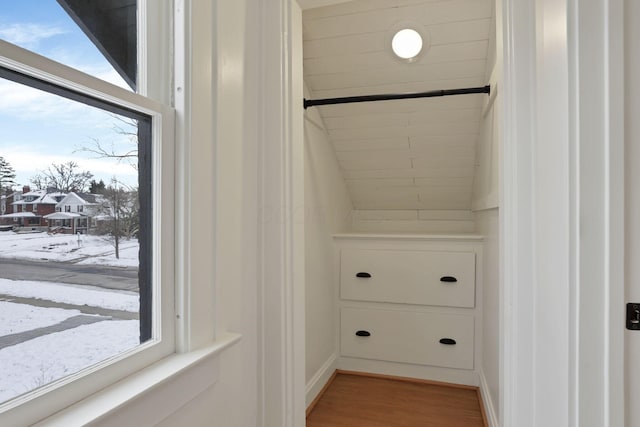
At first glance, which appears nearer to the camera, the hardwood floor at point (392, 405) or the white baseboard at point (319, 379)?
the hardwood floor at point (392, 405)

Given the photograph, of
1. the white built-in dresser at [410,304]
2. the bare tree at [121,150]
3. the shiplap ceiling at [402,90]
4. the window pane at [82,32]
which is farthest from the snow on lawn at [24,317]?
the white built-in dresser at [410,304]

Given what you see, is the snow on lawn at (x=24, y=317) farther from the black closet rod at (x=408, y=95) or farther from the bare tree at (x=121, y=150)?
the black closet rod at (x=408, y=95)

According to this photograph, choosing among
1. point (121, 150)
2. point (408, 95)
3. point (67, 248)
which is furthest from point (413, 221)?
point (67, 248)

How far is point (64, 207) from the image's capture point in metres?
→ 0.66

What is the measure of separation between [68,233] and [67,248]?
0.03 m

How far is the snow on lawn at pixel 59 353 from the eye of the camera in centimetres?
56

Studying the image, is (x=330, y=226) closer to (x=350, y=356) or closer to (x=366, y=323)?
(x=366, y=323)

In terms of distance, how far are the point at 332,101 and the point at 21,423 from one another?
1.64 meters

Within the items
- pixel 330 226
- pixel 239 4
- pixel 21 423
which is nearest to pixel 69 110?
pixel 21 423

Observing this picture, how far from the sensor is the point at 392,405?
1972 millimetres

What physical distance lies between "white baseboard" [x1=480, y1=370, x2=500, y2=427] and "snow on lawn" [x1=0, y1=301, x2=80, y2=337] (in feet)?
5.59
